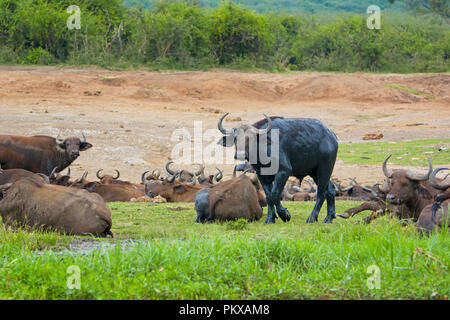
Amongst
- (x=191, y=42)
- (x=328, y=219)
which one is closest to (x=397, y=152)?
(x=328, y=219)

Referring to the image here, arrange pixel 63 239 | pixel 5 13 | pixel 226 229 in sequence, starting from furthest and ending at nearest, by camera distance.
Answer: pixel 5 13 → pixel 226 229 → pixel 63 239

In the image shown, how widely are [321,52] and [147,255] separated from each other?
41.6 m

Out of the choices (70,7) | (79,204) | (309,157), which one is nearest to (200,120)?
(70,7)

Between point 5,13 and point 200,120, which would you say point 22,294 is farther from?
point 5,13

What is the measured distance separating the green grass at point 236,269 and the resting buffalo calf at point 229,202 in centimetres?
270

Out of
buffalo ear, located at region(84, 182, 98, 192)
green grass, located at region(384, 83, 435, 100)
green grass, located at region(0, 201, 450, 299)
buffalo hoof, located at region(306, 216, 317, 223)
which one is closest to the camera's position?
green grass, located at region(0, 201, 450, 299)

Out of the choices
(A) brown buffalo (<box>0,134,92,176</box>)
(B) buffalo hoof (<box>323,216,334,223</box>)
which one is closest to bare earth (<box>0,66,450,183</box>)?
(A) brown buffalo (<box>0,134,92,176</box>)

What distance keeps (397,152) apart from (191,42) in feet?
A: 64.9

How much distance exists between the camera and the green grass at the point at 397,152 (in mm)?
20062

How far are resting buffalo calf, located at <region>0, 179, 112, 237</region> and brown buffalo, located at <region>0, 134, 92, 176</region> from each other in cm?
619

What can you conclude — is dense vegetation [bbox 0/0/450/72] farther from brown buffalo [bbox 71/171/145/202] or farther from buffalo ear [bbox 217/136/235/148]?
buffalo ear [bbox 217/136/235/148]

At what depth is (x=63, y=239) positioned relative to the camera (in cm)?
816

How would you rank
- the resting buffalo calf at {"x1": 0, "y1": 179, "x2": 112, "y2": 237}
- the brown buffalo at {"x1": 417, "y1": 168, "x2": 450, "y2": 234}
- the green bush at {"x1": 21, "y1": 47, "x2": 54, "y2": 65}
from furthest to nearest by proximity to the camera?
the green bush at {"x1": 21, "y1": 47, "x2": 54, "y2": 65}
the resting buffalo calf at {"x1": 0, "y1": 179, "x2": 112, "y2": 237}
the brown buffalo at {"x1": 417, "y1": 168, "x2": 450, "y2": 234}

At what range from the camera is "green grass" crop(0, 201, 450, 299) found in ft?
19.7
